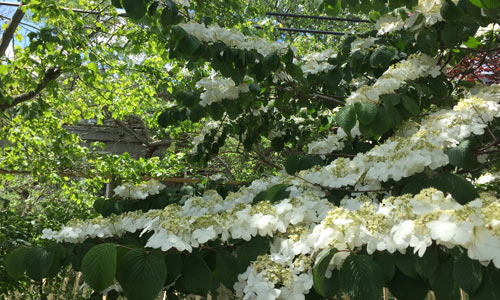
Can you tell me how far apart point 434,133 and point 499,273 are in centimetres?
62

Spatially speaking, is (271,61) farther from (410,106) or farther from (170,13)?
(410,106)

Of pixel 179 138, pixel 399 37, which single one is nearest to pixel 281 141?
pixel 399 37

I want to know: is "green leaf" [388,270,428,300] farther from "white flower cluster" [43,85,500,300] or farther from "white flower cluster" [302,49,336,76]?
"white flower cluster" [302,49,336,76]

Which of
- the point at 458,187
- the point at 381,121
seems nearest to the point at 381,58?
the point at 381,121

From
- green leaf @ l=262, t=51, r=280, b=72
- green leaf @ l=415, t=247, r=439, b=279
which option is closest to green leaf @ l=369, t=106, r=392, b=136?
green leaf @ l=262, t=51, r=280, b=72

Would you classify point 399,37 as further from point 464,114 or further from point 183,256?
point 183,256

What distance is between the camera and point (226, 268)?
47.6 inches

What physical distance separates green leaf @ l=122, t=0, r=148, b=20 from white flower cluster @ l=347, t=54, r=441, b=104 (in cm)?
77

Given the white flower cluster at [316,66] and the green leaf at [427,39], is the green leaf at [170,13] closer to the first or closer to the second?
the white flower cluster at [316,66]

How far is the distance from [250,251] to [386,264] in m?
0.42

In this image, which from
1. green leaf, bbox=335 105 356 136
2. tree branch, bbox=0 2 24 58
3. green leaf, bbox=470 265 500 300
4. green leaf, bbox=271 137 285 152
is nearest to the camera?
green leaf, bbox=470 265 500 300

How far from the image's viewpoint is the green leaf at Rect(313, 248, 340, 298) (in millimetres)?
878

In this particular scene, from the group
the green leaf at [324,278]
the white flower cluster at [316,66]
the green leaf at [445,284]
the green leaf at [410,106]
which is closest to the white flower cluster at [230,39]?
the white flower cluster at [316,66]

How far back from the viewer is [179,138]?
611 centimetres
